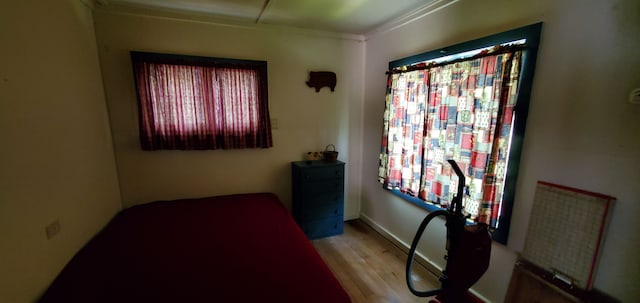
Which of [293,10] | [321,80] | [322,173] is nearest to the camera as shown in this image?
[293,10]

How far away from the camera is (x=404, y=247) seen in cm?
256

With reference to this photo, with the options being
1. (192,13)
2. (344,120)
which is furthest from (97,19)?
(344,120)

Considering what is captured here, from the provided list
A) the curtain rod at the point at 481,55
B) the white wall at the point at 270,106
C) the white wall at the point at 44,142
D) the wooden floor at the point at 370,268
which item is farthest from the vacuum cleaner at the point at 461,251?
the white wall at the point at 44,142

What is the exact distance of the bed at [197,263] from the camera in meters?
1.21

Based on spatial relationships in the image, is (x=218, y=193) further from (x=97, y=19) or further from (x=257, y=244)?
(x=97, y=19)

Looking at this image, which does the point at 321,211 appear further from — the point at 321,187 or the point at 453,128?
the point at 453,128

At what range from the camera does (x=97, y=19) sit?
210cm

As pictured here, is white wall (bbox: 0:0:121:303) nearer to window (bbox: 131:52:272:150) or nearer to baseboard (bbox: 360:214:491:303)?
window (bbox: 131:52:272:150)

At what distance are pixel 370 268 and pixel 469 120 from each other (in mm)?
1564

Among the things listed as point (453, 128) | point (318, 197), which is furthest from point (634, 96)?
point (318, 197)

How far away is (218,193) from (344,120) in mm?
1759

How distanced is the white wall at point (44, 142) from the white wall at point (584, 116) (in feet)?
9.18

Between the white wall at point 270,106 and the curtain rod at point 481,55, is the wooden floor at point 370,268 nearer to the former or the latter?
the white wall at point 270,106

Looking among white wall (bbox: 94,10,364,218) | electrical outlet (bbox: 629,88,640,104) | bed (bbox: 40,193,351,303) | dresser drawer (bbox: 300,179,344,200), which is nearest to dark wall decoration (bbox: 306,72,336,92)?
white wall (bbox: 94,10,364,218)
